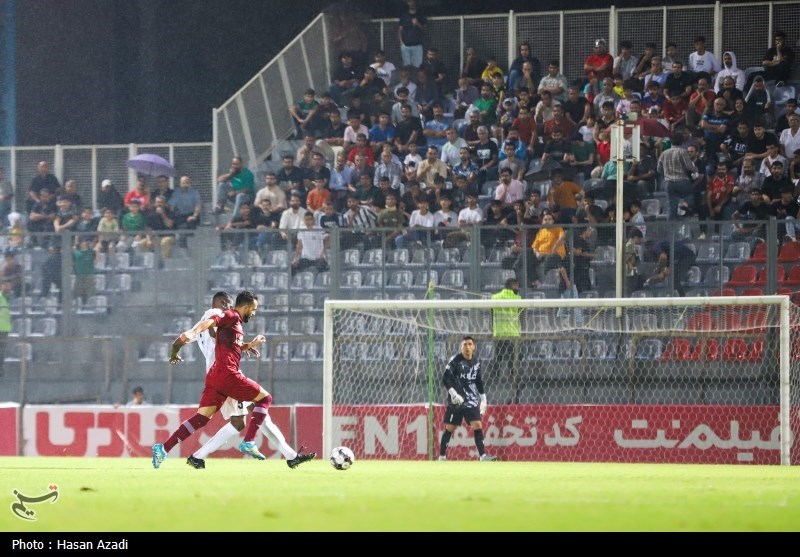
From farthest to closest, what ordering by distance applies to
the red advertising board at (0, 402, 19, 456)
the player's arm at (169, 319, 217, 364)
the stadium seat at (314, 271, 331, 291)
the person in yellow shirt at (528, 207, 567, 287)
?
the stadium seat at (314, 271, 331, 291) < the red advertising board at (0, 402, 19, 456) < the person in yellow shirt at (528, 207, 567, 287) < the player's arm at (169, 319, 217, 364)

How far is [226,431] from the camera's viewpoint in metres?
11.4

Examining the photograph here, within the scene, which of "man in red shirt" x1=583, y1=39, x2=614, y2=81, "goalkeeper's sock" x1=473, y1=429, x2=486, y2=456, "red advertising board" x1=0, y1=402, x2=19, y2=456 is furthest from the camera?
"man in red shirt" x1=583, y1=39, x2=614, y2=81

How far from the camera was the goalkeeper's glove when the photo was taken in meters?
15.0

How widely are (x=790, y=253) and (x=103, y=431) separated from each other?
9.15m

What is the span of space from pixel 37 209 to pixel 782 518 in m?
16.2

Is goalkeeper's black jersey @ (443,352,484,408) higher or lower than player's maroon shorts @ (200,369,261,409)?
lower

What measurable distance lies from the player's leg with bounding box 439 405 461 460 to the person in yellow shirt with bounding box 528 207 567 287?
2335 mm

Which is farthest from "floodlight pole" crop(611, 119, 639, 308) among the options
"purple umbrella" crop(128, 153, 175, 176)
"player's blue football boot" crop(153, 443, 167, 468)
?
"purple umbrella" crop(128, 153, 175, 176)

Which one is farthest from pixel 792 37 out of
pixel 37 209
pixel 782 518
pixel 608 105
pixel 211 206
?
pixel 782 518

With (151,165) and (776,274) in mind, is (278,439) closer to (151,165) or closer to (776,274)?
(776,274)

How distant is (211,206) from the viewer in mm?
21125

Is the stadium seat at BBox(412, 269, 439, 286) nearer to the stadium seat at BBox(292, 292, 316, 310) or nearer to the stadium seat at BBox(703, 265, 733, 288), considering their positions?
the stadium seat at BBox(292, 292, 316, 310)

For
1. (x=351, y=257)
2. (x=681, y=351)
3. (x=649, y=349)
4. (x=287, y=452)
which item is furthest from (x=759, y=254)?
(x=287, y=452)

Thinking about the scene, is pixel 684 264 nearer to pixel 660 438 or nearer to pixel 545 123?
pixel 660 438
